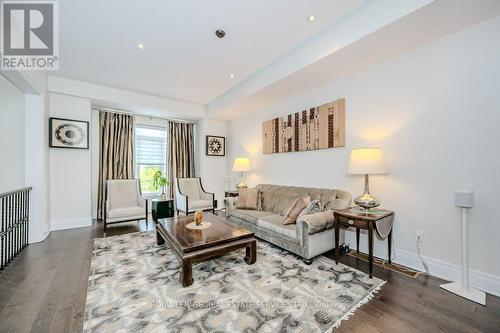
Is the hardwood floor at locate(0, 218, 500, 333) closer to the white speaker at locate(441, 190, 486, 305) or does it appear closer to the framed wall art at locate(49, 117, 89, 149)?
the white speaker at locate(441, 190, 486, 305)

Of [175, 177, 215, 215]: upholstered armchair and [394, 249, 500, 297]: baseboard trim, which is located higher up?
[175, 177, 215, 215]: upholstered armchair

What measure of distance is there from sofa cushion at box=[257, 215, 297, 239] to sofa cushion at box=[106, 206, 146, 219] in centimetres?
249

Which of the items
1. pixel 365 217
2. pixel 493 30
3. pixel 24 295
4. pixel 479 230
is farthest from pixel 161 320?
pixel 493 30

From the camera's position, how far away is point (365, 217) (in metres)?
2.39

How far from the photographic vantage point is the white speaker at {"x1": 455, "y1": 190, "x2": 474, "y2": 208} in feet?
6.67

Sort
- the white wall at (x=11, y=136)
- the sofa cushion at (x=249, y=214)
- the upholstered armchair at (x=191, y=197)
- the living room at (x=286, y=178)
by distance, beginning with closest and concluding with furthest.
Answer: the living room at (x=286, y=178), the white wall at (x=11, y=136), the sofa cushion at (x=249, y=214), the upholstered armchair at (x=191, y=197)

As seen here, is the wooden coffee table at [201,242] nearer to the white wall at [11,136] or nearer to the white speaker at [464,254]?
the white speaker at [464,254]

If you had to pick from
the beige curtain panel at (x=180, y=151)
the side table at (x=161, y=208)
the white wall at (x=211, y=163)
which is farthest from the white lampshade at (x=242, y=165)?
the beige curtain panel at (x=180, y=151)

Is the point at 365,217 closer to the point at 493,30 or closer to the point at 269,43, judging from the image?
the point at 493,30

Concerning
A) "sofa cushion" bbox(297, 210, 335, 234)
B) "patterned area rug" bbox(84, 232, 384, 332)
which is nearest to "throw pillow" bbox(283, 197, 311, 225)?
"sofa cushion" bbox(297, 210, 335, 234)

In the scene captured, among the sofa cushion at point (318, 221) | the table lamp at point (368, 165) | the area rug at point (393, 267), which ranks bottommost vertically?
the area rug at point (393, 267)

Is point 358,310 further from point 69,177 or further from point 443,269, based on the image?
point 69,177

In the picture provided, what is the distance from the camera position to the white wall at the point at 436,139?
210 cm

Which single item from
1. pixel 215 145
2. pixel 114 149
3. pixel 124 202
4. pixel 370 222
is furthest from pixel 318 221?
pixel 114 149
